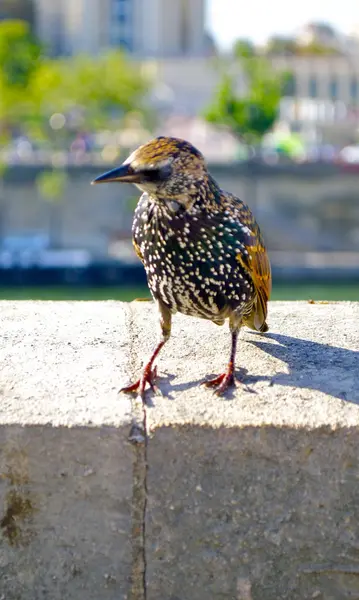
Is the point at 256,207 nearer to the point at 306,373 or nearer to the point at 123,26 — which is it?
the point at 123,26

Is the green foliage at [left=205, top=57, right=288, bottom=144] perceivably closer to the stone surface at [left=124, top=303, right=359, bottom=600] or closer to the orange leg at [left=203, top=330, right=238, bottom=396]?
the orange leg at [left=203, top=330, right=238, bottom=396]

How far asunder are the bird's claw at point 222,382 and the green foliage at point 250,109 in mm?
44686

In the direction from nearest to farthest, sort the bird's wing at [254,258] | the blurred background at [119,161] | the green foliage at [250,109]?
the bird's wing at [254,258]
the blurred background at [119,161]
the green foliage at [250,109]

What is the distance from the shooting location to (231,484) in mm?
2314

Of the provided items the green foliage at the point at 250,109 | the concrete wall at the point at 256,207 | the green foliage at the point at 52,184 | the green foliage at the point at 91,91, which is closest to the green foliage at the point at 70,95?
→ the green foliage at the point at 91,91

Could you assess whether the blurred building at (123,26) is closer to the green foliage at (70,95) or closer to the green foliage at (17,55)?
the green foliage at (17,55)

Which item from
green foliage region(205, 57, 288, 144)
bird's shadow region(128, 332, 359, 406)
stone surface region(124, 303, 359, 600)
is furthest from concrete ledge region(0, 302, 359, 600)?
green foliage region(205, 57, 288, 144)

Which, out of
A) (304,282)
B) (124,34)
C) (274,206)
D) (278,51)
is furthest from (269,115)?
(124,34)

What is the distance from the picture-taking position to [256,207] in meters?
42.5

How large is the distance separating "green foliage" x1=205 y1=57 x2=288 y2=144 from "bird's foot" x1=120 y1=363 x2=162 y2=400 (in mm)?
44693

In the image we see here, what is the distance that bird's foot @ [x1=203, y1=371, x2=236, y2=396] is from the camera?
2641mm

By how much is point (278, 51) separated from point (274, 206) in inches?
1090

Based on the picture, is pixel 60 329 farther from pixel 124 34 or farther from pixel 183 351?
pixel 124 34

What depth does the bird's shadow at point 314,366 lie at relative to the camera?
2670 mm
